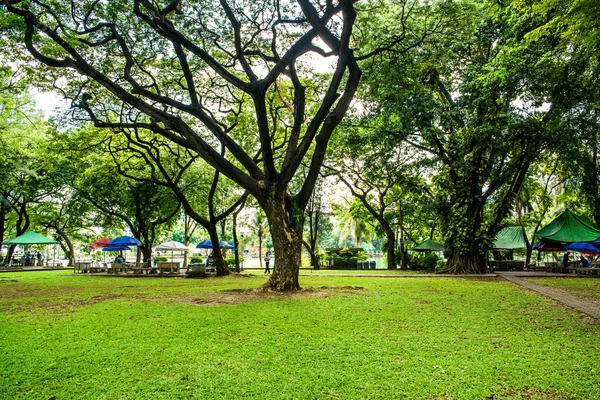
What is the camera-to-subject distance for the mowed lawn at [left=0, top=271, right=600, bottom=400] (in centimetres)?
343

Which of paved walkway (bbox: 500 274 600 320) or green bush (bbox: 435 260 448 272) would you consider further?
green bush (bbox: 435 260 448 272)

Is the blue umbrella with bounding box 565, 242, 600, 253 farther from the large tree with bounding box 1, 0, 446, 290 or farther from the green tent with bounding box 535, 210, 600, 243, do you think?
the large tree with bounding box 1, 0, 446, 290

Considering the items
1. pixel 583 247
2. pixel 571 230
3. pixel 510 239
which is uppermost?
pixel 571 230

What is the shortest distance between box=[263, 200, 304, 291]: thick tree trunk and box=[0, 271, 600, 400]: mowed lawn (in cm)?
189

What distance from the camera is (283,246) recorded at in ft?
32.3

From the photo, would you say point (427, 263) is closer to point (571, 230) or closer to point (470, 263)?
point (470, 263)

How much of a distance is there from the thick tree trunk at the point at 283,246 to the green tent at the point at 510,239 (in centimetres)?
1714

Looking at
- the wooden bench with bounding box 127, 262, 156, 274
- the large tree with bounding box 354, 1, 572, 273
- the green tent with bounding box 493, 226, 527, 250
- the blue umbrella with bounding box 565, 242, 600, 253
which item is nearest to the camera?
the large tree with bounding box 354, 1, 572, 273

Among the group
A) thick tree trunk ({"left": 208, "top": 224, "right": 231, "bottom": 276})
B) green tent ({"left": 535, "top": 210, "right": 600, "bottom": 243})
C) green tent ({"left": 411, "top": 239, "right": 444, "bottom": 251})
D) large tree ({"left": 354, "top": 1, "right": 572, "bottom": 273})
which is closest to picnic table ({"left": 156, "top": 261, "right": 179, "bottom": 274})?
thick tree trunk ({"left": 208, "top": 224, "right": 231, "bottom": 276})

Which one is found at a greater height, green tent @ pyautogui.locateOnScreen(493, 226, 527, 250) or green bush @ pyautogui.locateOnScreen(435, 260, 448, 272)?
green tent @ pyautogui.locateOnScreen(493, 226, 527, 250)

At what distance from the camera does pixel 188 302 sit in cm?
876

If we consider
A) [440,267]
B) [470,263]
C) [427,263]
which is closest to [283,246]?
[470,263]

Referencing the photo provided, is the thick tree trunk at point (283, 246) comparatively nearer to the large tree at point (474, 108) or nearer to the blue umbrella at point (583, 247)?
the large tree at point (474, 108)

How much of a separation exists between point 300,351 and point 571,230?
19.4m
